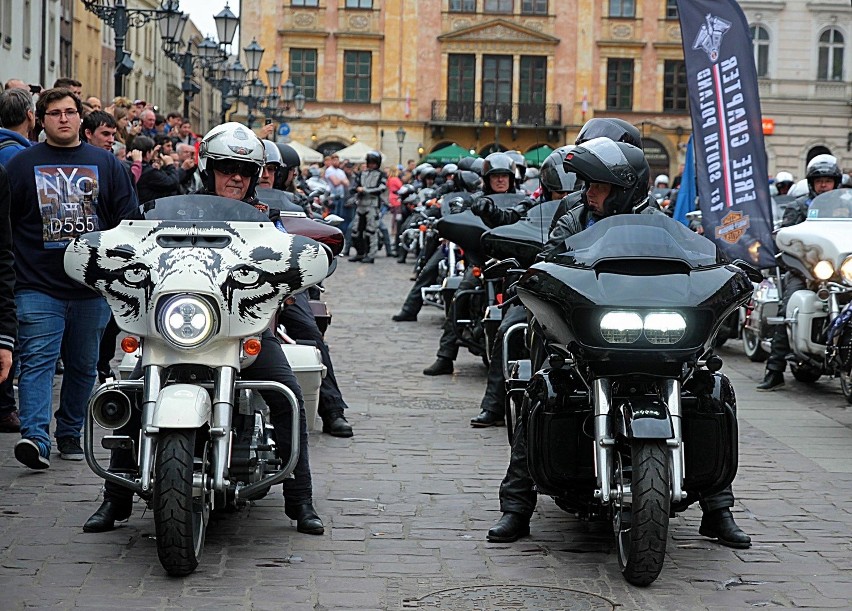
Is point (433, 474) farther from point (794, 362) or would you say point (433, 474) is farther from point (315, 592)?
point (794, 362)

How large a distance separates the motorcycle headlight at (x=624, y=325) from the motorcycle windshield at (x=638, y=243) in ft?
0.79

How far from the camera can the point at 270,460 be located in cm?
653

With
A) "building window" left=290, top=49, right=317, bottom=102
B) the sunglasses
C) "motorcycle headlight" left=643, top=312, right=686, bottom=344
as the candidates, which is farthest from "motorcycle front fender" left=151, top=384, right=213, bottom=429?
"building window" left=290, top=49, right=317, bottom=102

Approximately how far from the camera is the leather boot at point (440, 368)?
13039 millimetres

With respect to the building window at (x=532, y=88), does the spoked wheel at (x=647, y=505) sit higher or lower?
lower

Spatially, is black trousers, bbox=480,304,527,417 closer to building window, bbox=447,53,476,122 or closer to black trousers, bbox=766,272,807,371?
black trousers, bbox=766,272,807,371

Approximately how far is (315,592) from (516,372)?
1753 mm

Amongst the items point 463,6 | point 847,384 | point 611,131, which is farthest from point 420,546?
point 463,6

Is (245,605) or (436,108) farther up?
(436,108)

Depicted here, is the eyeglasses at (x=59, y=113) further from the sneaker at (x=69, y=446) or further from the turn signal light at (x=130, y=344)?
the turn signal light at (x=130, y=344)

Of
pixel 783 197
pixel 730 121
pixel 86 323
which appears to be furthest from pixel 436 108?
pixel 86 323

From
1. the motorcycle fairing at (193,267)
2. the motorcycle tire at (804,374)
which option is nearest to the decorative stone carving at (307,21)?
the motorcycle tire at (804,374)

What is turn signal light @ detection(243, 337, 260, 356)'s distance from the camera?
20.4 feet

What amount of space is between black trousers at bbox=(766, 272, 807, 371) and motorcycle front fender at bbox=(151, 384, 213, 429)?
7436mm
